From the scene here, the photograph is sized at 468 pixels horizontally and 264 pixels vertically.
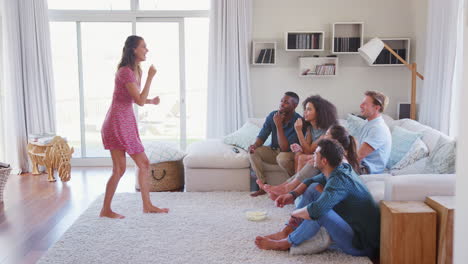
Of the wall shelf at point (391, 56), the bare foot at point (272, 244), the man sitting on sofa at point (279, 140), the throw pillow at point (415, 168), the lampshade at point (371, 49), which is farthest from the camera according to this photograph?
the wall shelf at point (391, 56)

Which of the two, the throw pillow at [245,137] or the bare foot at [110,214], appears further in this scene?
the throw pillow at [245,137]

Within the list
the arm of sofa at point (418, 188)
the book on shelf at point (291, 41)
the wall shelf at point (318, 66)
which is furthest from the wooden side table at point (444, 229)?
the book on shelf at point (291, 41)

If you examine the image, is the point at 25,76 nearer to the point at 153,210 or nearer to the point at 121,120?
the point at 121,120

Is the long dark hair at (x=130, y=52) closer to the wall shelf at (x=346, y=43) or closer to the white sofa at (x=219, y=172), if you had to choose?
the white sofa at (x=219, y=172)

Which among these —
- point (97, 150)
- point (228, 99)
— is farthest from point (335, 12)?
point (97, 150)

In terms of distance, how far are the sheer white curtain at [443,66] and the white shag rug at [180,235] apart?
6.17ft

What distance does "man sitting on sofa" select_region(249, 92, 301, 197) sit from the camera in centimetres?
411

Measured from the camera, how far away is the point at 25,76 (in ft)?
18.8

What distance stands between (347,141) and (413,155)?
3.07 feet

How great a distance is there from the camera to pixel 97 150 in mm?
6277

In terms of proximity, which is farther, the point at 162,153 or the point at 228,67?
the point at 228,67

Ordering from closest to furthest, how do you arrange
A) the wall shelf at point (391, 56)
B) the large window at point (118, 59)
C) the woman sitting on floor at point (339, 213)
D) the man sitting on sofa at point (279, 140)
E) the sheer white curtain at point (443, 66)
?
the woman sitting on floor at point (339, 213)
the man sitting on sofa at point (279, 140)
the sheer white curtain at point (443, 66)
the wall shelf at point (391, 56)
the large window at point (118, 59)

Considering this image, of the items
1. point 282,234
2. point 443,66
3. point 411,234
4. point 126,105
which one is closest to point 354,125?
point 443,66

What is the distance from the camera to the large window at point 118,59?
593cm
